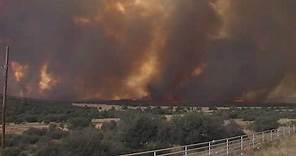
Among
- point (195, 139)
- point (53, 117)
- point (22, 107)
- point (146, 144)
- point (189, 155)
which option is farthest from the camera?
point (22, 107)

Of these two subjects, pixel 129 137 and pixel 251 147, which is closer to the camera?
pixel 251 147

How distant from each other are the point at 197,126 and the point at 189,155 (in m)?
18.4

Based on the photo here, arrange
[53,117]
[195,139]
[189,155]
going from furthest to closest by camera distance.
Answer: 1. [53,117]
2. [195,139]
3. [189,155]

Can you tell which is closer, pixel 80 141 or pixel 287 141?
pixel 80 141

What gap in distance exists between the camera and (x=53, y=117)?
98125 mm

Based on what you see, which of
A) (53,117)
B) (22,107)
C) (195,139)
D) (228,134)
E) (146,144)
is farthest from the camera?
(22,107)

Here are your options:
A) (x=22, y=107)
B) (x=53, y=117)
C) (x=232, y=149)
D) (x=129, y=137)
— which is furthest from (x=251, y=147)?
(x=22, y=107)

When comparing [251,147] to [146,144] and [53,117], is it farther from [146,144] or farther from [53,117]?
[53,117]

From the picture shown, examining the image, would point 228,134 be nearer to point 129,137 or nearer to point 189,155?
point 129,137

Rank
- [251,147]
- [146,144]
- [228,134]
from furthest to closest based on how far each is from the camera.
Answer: [228,134], [146,144], [251,147]

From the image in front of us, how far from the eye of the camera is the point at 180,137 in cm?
4722

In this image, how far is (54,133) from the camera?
54.2 metres

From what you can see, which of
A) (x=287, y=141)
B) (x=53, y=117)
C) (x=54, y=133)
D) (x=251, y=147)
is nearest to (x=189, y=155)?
(x=251, y=147)

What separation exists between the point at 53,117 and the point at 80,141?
64220mm
